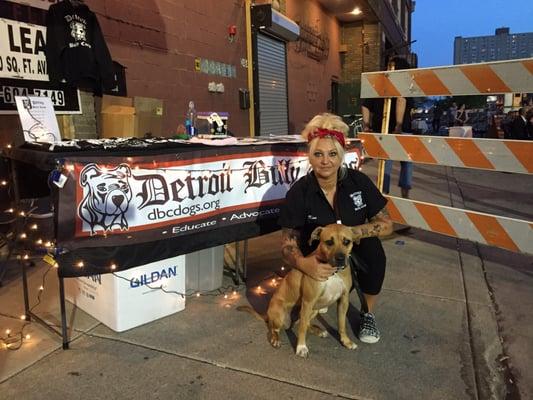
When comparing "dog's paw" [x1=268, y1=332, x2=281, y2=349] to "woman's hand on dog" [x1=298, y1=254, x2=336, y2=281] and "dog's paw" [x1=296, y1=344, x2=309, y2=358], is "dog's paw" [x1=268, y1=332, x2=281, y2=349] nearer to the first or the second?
"dog's paw" [x1=296, y1=344, x2=309, y2=358]

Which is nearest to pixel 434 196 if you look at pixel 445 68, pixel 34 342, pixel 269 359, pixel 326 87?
pixel 445 68

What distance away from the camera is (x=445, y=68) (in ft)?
15.5

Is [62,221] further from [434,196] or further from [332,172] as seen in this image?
[434,196]

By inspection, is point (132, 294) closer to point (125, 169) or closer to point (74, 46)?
point (125, 169)

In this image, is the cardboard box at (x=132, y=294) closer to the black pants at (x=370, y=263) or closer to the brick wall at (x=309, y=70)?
the black pants at (x=370, y=263)

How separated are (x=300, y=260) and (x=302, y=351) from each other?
59 centimetres

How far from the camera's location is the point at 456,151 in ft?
15.2

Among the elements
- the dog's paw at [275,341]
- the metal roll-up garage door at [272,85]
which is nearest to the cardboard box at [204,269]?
the dog's paw at [275,341]

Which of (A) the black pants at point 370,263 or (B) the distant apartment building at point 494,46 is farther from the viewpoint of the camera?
(B) the distant apartment building at point 494,46

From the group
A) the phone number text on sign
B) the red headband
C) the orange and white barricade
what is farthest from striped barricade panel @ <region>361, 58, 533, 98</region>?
the phone number text on sign

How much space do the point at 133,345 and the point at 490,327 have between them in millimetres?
2513

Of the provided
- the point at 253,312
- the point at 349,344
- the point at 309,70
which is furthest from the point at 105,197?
the point at 309,70

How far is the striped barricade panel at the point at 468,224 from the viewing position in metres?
4.20

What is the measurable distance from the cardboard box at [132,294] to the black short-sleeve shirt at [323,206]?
950 mm
